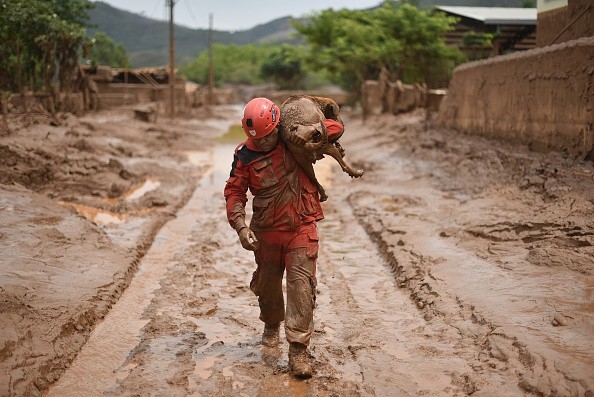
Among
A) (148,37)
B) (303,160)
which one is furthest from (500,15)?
(148,37)

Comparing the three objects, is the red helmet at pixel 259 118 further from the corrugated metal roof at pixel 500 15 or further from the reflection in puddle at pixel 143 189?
the corrugated metal roof at pixel 500 15

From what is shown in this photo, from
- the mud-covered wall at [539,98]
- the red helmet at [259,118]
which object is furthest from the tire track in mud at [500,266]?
the red helmet at [259,118]

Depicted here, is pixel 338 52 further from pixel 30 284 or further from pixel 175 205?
pixel 30 284

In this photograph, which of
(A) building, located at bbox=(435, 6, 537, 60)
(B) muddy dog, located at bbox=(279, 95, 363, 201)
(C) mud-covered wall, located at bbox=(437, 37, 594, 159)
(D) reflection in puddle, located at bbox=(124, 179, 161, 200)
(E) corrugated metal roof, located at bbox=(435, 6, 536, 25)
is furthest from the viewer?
(A) building, located at bbox=(435, 6, 537, 60)

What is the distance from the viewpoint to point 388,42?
2614 centimetres

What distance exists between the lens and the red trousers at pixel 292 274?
14.0ft

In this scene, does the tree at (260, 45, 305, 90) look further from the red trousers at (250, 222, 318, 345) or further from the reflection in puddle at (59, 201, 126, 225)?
the red trousers at (250, 222, 318, 345)

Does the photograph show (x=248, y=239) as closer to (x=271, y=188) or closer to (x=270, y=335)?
(x=271, y=188)

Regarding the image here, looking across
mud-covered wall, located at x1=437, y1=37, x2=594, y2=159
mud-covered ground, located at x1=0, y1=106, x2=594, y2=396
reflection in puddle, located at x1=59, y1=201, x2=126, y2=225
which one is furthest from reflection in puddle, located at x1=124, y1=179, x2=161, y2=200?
mud-covered wall, located at x1=437, y1=37, x2=594, y2=159

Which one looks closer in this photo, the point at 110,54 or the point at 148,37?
the point at 110,54

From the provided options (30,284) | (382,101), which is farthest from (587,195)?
(382,101)

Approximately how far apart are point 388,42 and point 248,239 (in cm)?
2319

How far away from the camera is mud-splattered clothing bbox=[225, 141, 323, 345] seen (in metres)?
4.29

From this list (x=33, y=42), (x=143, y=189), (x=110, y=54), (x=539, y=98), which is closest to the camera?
(x=539, y=98)
